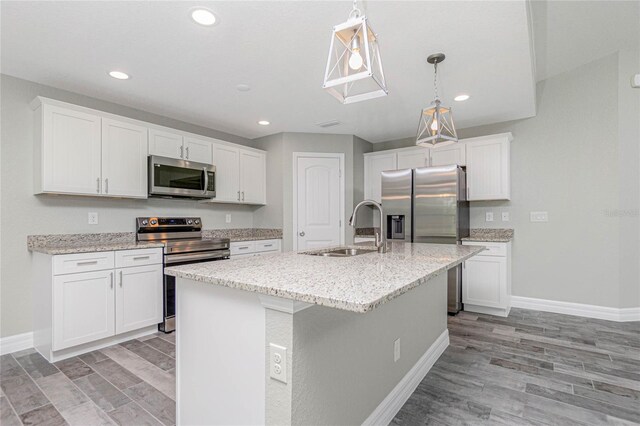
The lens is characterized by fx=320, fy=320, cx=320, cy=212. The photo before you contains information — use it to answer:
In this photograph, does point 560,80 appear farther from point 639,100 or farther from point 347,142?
point 347,142

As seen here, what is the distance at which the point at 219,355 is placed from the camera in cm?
138

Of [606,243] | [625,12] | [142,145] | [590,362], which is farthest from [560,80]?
[142,145]

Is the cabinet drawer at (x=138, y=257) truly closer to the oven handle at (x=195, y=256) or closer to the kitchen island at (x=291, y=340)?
the oven handle at (x=195, y=256)

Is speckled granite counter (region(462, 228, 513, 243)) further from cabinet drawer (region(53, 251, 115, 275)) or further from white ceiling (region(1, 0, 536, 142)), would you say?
cabinet drawer (region(53, 251, 115, 275))

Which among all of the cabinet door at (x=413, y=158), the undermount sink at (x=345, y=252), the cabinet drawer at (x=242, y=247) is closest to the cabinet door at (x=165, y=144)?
the cabinet drawer at (x=242, y=247)

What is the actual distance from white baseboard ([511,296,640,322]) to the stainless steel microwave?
4.01 metres

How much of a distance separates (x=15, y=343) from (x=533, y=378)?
13.3 feet

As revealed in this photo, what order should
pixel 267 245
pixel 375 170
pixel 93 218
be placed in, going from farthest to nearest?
pixel 375 170 → pixel 267 245 → pixel 93 218

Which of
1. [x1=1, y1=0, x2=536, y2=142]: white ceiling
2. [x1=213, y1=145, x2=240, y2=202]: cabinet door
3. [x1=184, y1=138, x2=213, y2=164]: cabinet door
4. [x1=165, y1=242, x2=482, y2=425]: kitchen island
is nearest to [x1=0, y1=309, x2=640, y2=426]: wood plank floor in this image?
[x1=165, y1=242, x2=482, y2=425]: kitchen island

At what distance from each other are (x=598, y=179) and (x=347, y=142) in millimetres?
2986

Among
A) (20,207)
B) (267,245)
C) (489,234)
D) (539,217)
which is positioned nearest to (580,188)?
(539,217)

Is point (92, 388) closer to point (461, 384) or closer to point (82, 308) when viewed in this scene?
point (82, 308)

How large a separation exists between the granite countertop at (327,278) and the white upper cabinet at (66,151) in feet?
6.82

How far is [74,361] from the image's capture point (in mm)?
2512
